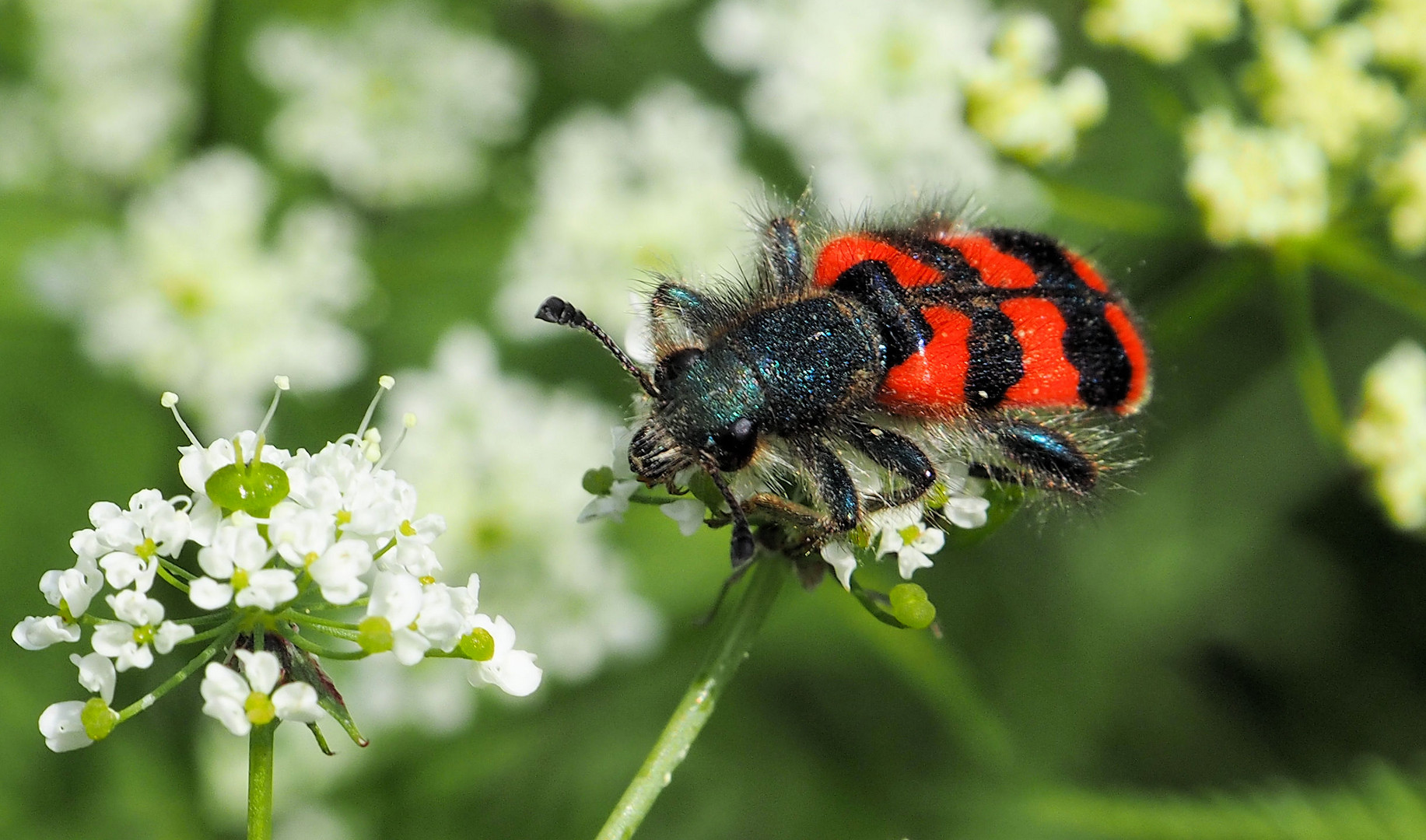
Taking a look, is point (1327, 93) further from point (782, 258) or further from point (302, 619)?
point (302, 619)

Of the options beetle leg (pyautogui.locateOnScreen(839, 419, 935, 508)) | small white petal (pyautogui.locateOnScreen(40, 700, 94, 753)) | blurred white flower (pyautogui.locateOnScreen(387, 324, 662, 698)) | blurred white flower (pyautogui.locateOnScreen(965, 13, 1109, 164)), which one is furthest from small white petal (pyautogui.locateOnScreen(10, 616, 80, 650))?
blurred white flower (pyautogui.locateOnScreen(965, 13, 1109, 164))

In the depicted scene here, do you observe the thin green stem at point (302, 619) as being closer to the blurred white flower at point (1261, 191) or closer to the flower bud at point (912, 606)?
the flower bud at point (912, 606)

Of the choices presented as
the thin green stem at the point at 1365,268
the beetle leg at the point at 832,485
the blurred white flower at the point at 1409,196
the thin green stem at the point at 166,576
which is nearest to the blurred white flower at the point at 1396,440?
the thin green stem at the point at 1365,268

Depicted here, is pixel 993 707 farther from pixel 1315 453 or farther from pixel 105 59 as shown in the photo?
pixel 105 59

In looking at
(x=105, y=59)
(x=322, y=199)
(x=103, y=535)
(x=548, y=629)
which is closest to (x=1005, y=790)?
(x=548, y=629)

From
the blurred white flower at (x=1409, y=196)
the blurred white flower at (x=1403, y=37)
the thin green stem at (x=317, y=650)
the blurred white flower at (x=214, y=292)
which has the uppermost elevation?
the blurred white flower at (x=1403, y=37)

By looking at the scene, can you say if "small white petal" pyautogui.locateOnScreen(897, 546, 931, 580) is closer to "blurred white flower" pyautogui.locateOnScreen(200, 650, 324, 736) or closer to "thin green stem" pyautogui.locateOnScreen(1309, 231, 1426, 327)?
"blurred white flower" pyautogui.locateOnScreen(200, 650, 324, 736)
